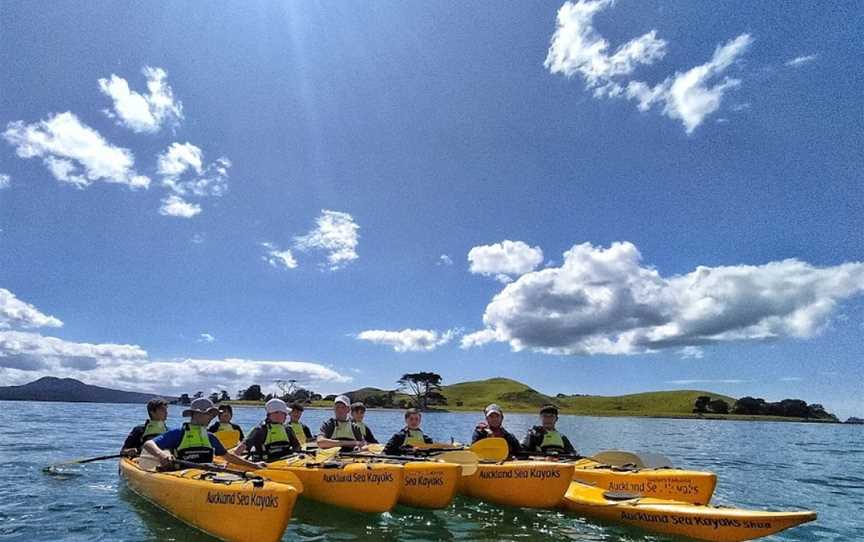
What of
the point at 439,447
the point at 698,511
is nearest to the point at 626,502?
the point at 698,511

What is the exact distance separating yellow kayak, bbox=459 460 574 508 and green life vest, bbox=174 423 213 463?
6.01 m

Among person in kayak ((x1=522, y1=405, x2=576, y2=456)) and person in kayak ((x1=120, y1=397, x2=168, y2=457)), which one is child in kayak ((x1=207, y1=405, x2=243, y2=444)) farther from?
person in kayak ((x1=522, y1=405, x2=576, y2=456))

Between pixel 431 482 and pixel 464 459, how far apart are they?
128 cm

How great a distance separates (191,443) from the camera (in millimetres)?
10836

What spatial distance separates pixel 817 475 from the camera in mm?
22484

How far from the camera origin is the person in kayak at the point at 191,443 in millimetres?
10488

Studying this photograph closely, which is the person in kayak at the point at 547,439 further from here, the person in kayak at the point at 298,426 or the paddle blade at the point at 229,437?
the paddle blade at the point at 229,437

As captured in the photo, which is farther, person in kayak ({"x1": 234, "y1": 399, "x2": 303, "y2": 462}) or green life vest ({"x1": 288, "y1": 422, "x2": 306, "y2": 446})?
green life vest ({"x1": 288, "y1": 422, "x2": 306, "y2": 446})

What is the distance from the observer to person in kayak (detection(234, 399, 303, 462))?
12250mm

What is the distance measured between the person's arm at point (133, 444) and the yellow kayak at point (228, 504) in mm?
4103

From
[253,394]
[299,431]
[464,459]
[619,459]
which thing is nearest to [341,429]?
[299,431]

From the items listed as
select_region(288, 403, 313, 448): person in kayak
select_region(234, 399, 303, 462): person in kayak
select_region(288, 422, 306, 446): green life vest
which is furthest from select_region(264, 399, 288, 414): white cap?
select_region(288, 422, 306, 446): green life vest

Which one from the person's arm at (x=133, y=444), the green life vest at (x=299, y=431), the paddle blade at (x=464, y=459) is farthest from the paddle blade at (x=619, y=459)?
the person's arm at (x=133, y=444)

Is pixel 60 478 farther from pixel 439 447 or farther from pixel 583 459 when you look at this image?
pixel 583 459
